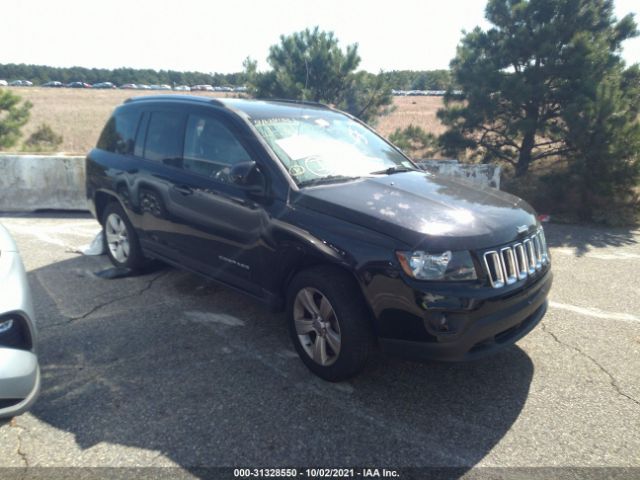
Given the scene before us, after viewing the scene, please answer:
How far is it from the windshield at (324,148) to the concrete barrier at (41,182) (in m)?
5.68

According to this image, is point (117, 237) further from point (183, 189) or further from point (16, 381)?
point (16, 381)

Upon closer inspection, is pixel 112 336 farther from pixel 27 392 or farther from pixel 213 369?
pixel 27 392

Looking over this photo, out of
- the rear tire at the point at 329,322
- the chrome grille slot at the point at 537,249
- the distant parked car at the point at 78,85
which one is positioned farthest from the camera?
the distant parked car at the point at 78,85

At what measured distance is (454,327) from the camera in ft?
8.73

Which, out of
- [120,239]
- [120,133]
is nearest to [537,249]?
[120,239]

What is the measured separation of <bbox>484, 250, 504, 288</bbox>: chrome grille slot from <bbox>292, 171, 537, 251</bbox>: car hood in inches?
2.5

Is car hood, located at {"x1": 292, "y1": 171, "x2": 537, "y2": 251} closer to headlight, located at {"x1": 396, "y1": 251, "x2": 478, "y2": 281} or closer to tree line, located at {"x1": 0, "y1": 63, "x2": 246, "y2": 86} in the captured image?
headlight, located at {"x1": 396, "y1": 251, "x2": 478, "y2": 281}

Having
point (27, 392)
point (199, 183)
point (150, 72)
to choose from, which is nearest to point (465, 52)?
point (199, 183)

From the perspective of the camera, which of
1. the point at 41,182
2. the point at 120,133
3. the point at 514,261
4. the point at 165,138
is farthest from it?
the point at 41,182

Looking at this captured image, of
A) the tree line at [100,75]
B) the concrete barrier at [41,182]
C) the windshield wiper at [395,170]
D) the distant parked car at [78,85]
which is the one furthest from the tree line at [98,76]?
the windshield wiper at [395,170]

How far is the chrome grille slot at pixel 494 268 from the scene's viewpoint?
2758mm

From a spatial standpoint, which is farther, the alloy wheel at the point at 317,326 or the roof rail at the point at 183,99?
the roof rail at the point at 183,99

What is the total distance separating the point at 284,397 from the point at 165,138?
268cm

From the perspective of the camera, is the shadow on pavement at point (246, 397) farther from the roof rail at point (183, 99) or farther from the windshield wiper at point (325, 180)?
the roof rail at point (183, 99)
